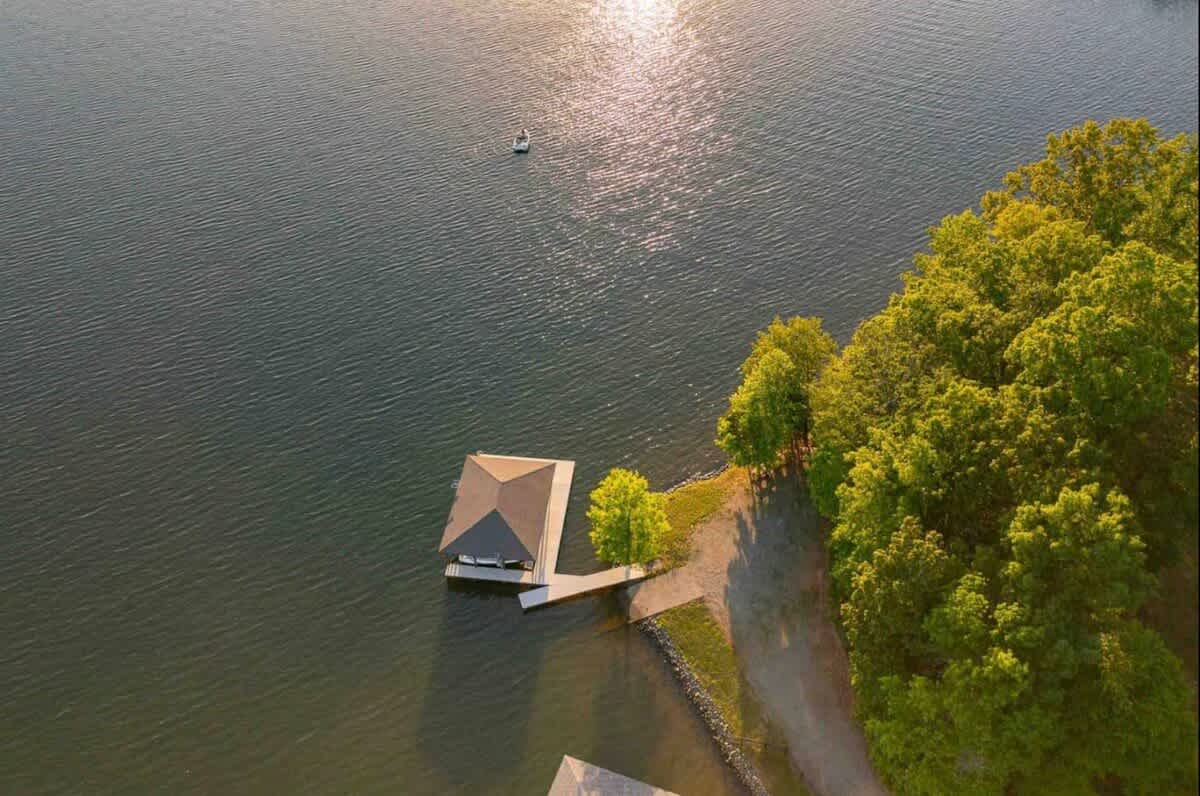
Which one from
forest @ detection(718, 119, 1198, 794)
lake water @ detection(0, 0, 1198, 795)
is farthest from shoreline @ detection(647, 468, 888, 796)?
lake water @ detection(0, 0, 1198, 795)

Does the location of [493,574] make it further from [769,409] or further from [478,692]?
[769,409]

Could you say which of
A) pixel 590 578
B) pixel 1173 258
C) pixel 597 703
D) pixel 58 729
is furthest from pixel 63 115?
pixel 1173 258

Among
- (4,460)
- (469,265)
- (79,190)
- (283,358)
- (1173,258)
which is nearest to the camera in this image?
(1173,258)

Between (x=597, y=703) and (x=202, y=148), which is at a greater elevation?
(x=202, y=148)

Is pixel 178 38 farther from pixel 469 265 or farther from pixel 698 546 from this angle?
pixel 698 546

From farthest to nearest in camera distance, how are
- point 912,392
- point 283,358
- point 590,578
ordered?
point 283,358 → point 590,578 → point 912,392

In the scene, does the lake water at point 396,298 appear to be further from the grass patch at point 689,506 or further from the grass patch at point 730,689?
the grass patch at point 689,506

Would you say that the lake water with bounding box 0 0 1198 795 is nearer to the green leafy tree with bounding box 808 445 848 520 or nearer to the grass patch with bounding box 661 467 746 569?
the grass patch with bounding box 661 467 746 569
